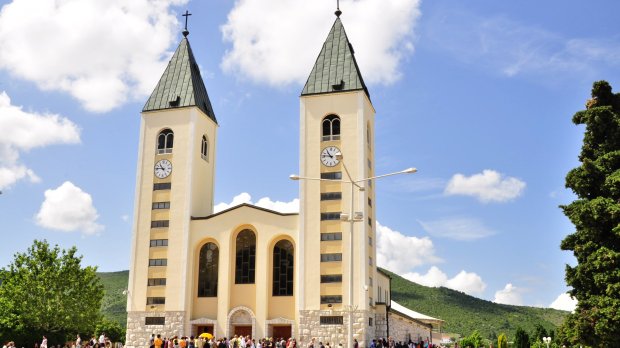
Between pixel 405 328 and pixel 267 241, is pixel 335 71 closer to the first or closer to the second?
pixel 267 241

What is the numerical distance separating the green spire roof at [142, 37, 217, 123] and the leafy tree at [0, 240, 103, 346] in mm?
15680

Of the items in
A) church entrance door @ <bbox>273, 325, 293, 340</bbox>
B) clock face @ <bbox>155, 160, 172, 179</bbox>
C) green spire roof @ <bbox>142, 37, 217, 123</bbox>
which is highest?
green spire roof @ <bbox>142, 37, 217, 123</bbox>

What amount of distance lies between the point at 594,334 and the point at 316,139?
94.5 ft

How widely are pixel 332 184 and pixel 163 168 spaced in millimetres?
14272

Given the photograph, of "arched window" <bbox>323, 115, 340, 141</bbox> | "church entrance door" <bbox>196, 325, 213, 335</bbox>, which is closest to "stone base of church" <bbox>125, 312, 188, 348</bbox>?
"church entrance door" <bbox>196, 325, 213, 335</bbox>

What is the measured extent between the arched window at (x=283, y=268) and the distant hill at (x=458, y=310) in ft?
196

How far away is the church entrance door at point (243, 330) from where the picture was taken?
50.8m

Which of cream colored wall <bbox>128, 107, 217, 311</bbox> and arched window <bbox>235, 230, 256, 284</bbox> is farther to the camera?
cream colored wall <bbox>128, 107, 217, 311</bbox>

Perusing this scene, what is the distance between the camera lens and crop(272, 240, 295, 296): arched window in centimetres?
5119

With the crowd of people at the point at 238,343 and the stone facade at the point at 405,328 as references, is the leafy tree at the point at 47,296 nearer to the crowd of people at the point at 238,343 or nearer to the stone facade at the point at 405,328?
the crowd of people at the point at 238,343

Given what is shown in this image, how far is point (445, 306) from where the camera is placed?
11744 centimetres

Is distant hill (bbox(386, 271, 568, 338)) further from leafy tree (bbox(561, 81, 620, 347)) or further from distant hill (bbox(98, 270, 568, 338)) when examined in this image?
leafy tree (bbox(561, 81, 620, 347))

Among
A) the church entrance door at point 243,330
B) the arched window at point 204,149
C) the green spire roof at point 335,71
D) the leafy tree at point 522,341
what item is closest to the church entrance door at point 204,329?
the church entrance door at point 243,330

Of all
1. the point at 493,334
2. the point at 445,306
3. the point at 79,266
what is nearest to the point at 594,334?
the point at 79,266
